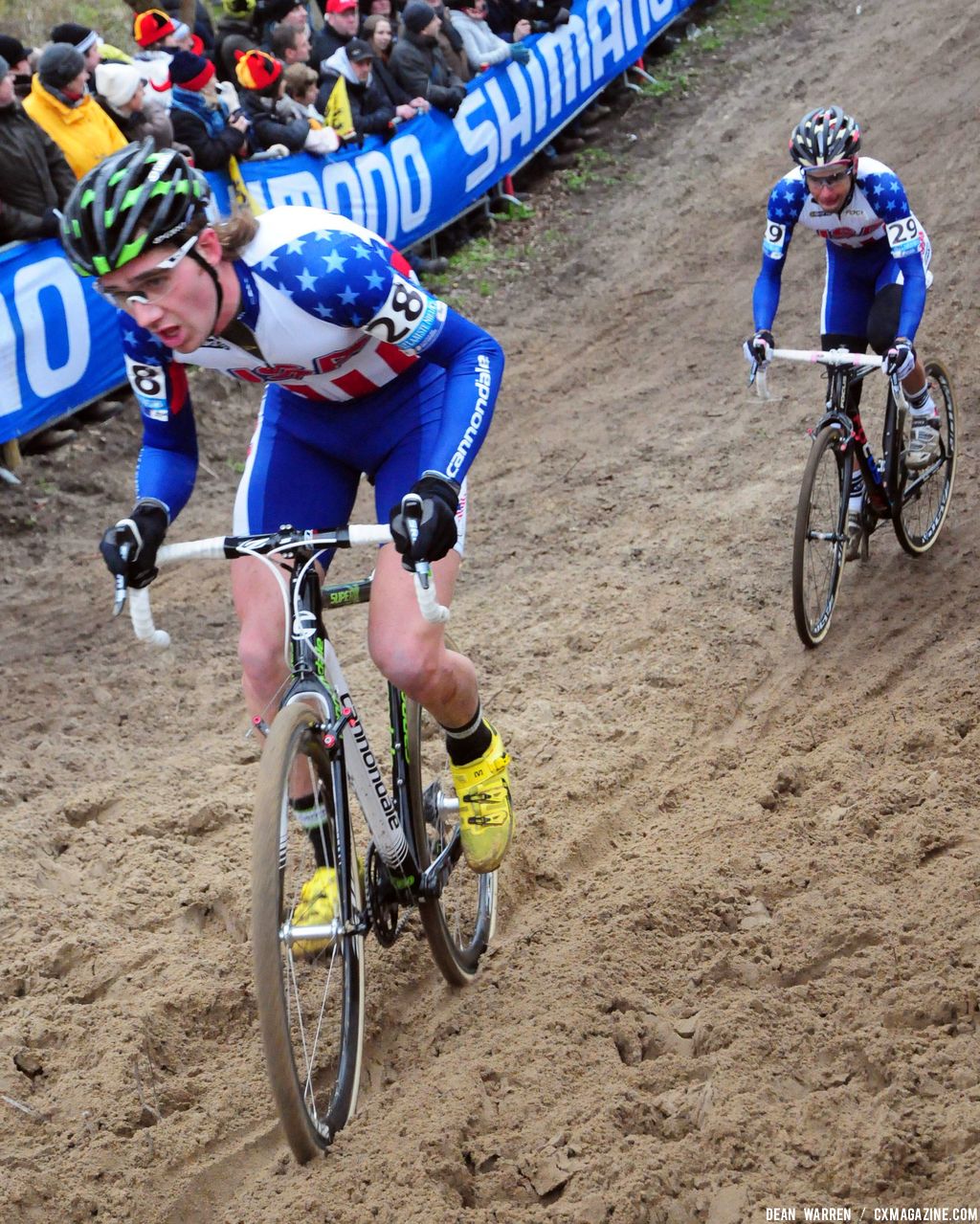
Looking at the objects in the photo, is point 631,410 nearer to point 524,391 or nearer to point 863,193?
point 524,391

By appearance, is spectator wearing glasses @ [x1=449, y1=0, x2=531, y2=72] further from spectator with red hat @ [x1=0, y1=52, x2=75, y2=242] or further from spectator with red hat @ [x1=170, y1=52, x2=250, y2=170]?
spectator with red hat @ [x1=0, y1=52, x2=75, y2=242]

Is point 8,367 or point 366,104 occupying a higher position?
point 366,104

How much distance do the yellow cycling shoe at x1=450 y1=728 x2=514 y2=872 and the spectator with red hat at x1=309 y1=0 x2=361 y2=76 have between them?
383 inches

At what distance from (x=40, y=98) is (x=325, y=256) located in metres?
6.57

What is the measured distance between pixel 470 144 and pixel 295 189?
2862 millimetres

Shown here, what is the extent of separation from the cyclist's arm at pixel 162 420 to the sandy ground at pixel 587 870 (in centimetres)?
169

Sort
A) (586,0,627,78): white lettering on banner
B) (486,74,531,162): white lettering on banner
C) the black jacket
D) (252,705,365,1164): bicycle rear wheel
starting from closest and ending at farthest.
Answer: (252,705,365,1164): bicycle rear wheel < the black jacket < (486,74,531,162): white lettering on banner < (586,0,627,78): white lettering on banner

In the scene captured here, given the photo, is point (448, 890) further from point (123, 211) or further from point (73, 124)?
point (73, 124)

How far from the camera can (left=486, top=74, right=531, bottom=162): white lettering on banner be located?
13.1m

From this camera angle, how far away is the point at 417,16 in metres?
12.3

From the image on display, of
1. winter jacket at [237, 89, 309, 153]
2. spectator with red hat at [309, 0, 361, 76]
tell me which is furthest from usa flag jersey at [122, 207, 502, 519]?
spectator with red hat at [309, 0, 361, 76]

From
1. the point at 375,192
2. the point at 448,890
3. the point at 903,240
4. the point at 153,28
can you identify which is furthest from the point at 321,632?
the point at 375,192

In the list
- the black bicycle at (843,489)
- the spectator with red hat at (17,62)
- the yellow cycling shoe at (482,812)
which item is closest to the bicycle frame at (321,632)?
the yellow cycling shoe at (482,812)

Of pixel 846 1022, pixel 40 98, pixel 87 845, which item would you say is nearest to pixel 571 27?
pixel 40 98
